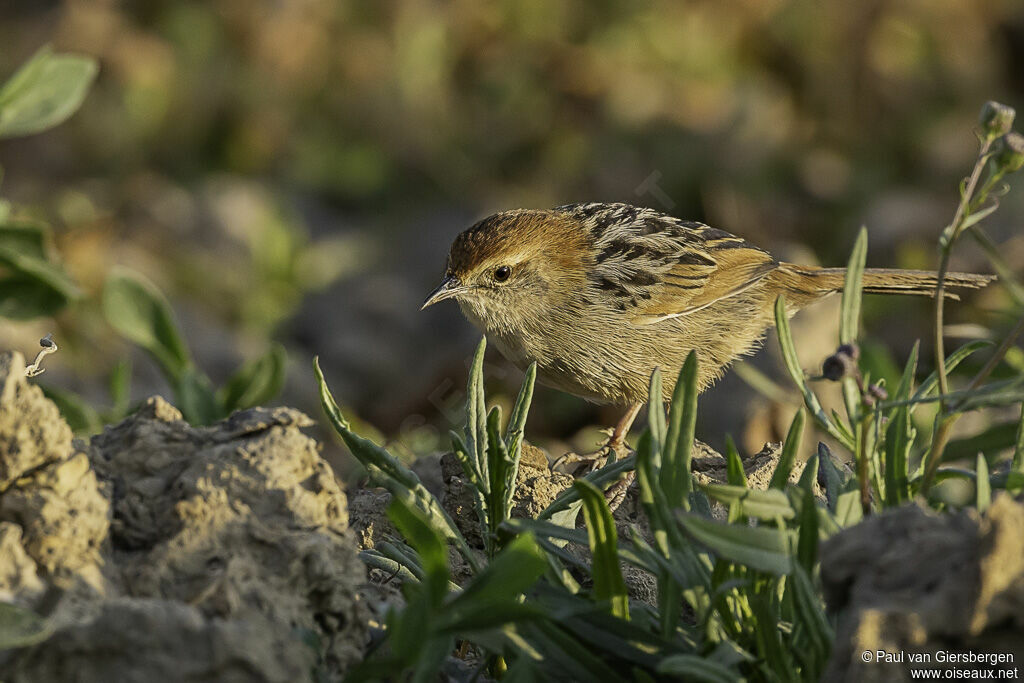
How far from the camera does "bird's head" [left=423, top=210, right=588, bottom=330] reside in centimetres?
515

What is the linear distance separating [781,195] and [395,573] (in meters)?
7.25

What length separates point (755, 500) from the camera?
2.53 metres

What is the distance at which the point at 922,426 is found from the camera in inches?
213

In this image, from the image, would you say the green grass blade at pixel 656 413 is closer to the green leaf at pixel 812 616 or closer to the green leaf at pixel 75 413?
the green leaf at pixel 812 616

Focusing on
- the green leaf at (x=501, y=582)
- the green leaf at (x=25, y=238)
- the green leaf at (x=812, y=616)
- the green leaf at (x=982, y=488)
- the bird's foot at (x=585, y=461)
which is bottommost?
the green leaf at (x=25, y=238)

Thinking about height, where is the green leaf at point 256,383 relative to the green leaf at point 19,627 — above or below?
below

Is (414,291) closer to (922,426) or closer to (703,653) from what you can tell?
(922,426)

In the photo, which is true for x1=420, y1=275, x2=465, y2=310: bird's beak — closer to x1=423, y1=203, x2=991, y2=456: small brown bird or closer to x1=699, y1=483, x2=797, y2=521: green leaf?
x1=423, y1=203, x2=991, y2=456: small brown bird

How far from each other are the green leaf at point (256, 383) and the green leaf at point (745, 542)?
313cm

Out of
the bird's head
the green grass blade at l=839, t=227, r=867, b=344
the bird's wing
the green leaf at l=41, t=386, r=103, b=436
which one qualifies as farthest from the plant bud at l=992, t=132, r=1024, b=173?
the green leaf at l=41, t=386, r=103, b=436

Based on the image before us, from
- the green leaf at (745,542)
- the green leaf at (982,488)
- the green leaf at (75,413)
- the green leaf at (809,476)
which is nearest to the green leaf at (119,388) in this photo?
the green leaf at (75,413)

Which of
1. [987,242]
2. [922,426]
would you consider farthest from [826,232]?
[987,242]

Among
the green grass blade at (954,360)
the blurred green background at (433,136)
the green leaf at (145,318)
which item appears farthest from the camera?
the blurred green background at (433,136)

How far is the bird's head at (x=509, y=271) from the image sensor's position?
5152 mm
